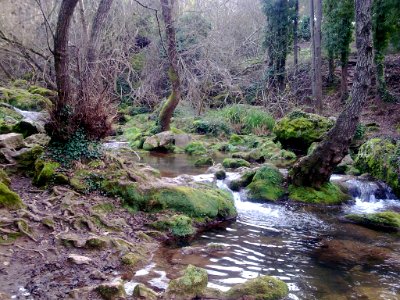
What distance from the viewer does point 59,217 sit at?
6832 millimetres

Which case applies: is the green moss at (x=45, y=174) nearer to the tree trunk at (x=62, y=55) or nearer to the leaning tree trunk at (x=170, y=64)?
the tree trunk at (x=62, y=55)

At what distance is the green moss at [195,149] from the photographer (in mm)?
17320

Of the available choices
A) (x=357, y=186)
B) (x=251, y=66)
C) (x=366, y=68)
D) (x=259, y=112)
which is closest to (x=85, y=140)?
(x=366, y=68)

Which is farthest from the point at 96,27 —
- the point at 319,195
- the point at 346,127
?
the point at 319,195

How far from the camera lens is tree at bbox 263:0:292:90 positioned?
82.3ft

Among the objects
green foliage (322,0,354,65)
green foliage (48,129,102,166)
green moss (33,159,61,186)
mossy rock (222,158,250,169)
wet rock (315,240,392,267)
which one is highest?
green foliage (322,0,354,65)

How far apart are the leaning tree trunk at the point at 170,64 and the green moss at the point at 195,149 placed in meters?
2.10

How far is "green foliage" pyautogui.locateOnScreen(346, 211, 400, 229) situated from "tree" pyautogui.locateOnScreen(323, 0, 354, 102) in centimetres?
1519

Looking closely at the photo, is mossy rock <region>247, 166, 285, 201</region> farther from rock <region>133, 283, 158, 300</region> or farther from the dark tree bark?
the dark tree bark

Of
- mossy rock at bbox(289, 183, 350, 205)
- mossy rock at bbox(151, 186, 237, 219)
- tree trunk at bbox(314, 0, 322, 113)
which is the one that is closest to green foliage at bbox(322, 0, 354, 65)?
tree trunk at bbox(314, 0, 322, 113)

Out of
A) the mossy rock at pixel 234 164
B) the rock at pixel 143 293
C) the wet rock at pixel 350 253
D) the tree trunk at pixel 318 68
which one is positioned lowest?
the wet rock at pixel 350 253

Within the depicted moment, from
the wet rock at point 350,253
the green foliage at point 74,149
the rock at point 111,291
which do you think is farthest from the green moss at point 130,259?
the green foliage at point 74,149

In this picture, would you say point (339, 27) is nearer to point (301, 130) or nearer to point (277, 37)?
point (277, 37)

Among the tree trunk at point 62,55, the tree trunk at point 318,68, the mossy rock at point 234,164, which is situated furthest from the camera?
the tree trunk at point 318,68
